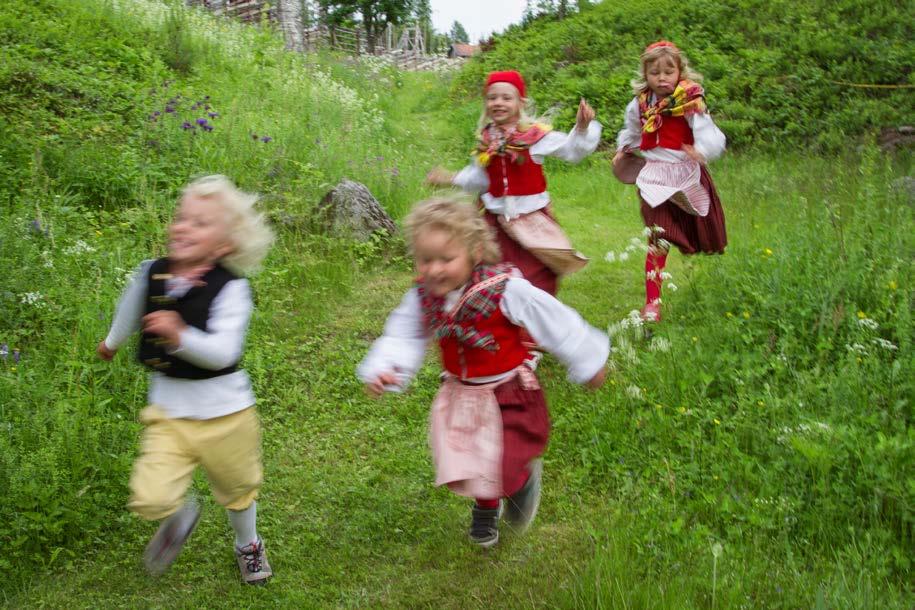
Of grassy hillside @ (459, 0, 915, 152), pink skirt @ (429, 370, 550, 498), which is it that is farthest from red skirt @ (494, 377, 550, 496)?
grassy hillside @ (459, 0, 915, 152)

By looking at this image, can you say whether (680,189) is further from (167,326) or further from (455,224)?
(167,326)

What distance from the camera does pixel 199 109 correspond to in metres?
7.77

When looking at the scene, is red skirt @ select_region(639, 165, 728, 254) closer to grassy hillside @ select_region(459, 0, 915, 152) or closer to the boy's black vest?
the boy's black vest

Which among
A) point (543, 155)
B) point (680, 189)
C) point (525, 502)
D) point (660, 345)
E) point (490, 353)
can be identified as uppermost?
point (543, 155)

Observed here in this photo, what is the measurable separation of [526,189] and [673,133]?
4.21 ft

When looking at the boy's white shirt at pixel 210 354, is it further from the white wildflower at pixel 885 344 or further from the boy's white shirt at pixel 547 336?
the white wildflower at pixel 885 344

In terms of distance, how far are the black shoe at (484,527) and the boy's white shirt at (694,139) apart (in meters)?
3.00

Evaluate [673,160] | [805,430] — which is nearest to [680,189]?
[673,160]

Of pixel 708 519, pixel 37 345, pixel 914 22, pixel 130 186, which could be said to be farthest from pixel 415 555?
pixel 914 22

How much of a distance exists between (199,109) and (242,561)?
18.5 ft

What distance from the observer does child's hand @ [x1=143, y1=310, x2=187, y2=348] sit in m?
2.57

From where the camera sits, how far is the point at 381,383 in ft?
9.40

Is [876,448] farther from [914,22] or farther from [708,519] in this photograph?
[914,22]

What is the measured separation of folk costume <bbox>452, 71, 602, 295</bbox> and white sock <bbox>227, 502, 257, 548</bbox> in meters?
2.20
